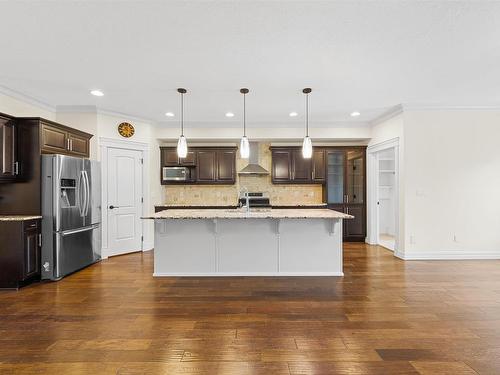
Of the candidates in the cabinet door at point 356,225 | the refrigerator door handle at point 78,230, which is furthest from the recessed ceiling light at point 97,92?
the cabinet door at point 356,225

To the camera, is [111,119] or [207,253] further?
[111,119]

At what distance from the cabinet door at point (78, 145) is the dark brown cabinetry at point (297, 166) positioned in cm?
369

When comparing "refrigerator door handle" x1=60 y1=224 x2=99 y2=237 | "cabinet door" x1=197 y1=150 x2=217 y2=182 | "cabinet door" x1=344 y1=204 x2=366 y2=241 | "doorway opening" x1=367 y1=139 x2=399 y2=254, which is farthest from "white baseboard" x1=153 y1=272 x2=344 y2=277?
"cabinet door" x1=197 y1=150 x2=217 y2=182

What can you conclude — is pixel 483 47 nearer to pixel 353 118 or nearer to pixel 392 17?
pixel 392 17

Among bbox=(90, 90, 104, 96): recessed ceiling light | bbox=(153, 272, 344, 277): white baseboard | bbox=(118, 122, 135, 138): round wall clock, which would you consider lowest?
bbox=(153, 272, 344, 277): white baseboard

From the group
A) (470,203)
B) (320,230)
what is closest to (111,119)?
(320,230)

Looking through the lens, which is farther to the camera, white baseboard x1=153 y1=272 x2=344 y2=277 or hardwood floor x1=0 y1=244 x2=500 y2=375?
white baseboard x1=153 y1=272 x2=344 y2=277

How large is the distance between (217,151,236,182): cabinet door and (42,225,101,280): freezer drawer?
270cm

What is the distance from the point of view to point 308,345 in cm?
226

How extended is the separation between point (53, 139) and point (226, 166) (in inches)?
130

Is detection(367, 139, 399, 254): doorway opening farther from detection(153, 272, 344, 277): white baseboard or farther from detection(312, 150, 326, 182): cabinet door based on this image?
detection(153, 272, 344, 277): white baseboard

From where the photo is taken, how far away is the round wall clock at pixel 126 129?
531 centimetres

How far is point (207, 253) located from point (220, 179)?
2.61m

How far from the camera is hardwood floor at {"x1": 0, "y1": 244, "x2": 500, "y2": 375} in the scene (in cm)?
203
